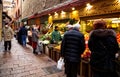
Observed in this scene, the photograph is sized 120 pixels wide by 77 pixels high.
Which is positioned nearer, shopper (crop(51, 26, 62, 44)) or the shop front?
the shop front

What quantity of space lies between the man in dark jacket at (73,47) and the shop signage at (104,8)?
2.78 metres

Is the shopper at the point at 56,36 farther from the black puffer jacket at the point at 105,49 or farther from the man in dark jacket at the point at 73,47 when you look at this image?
the black puffer jacket at the point at 105,49

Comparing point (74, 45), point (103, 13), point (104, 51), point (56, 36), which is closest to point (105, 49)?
point (104, 51)

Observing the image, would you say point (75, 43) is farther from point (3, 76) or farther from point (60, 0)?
point (60, 0)

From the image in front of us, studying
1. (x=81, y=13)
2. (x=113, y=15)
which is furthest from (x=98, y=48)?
(x=81, y=13)

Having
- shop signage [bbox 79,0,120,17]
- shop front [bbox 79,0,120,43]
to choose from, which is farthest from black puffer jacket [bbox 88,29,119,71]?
shop signage [bbox 79,0,120,17]

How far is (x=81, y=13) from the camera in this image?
998 centimetres

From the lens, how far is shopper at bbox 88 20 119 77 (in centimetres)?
393

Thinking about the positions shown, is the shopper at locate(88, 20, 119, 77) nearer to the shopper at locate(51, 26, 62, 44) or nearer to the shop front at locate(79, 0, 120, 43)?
the shop front at locate(79, 0, 120, 43)

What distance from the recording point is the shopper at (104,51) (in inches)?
155

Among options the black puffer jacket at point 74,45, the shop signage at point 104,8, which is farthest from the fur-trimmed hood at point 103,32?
the shop signage at point 104,8

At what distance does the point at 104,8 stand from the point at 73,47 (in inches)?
140

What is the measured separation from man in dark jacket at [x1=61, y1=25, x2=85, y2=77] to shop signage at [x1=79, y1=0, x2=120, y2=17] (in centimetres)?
278

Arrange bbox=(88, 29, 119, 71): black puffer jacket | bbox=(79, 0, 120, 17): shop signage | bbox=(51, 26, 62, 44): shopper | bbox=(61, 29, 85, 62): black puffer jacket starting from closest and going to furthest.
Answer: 1. bbox=(88, 29, 119, 71): black puffer jacket
2. bbox=(61, 29, 85, 62): black puffer jacket
3. bbox=(79, 0, 120, 17): shop signage
4. bbox=(51, 26, 62, 44): shopper
